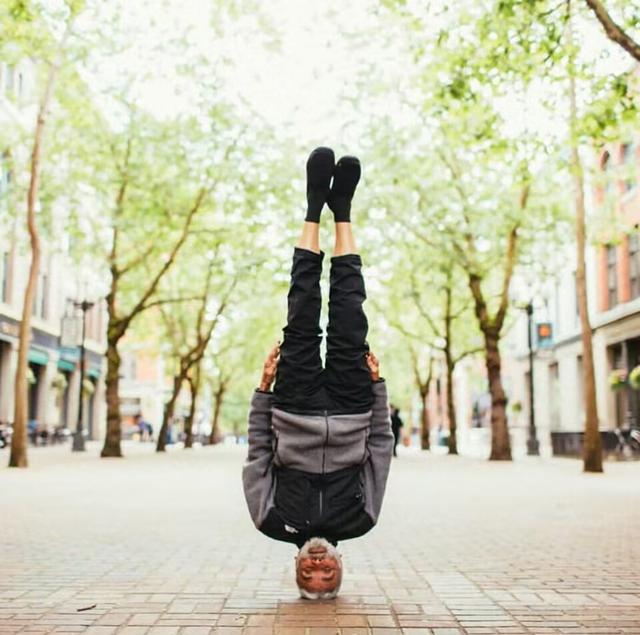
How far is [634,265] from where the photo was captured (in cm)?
3198

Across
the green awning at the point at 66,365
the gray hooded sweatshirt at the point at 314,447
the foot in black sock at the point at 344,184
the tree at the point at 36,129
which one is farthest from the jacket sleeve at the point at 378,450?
the green awning at the point at 66,365

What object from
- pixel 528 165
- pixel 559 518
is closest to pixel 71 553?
pixel 559 518

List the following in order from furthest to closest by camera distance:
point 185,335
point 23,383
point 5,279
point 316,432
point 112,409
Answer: point 185,335
point 5,279
point 112,409
point 23,383
point 316,432

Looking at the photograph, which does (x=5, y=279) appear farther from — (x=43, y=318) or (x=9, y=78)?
(x=9, y=78)

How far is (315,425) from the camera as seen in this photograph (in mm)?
5211

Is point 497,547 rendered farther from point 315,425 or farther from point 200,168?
point 200,168

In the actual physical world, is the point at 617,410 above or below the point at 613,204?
below

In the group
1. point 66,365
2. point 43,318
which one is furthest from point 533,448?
point 66,365

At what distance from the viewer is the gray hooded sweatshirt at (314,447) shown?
525cm

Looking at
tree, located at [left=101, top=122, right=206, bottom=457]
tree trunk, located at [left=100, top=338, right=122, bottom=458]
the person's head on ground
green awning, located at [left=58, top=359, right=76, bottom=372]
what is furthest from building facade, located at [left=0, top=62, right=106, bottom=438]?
the person's head on ground

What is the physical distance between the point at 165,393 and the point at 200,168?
49.8 metres

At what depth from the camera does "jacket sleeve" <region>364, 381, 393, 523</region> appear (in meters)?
5.42

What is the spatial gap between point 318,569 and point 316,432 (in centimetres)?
84

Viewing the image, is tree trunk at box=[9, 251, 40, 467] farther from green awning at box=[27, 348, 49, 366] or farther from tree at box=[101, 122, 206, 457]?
green awning at box=[27, 348, 49, 366]
